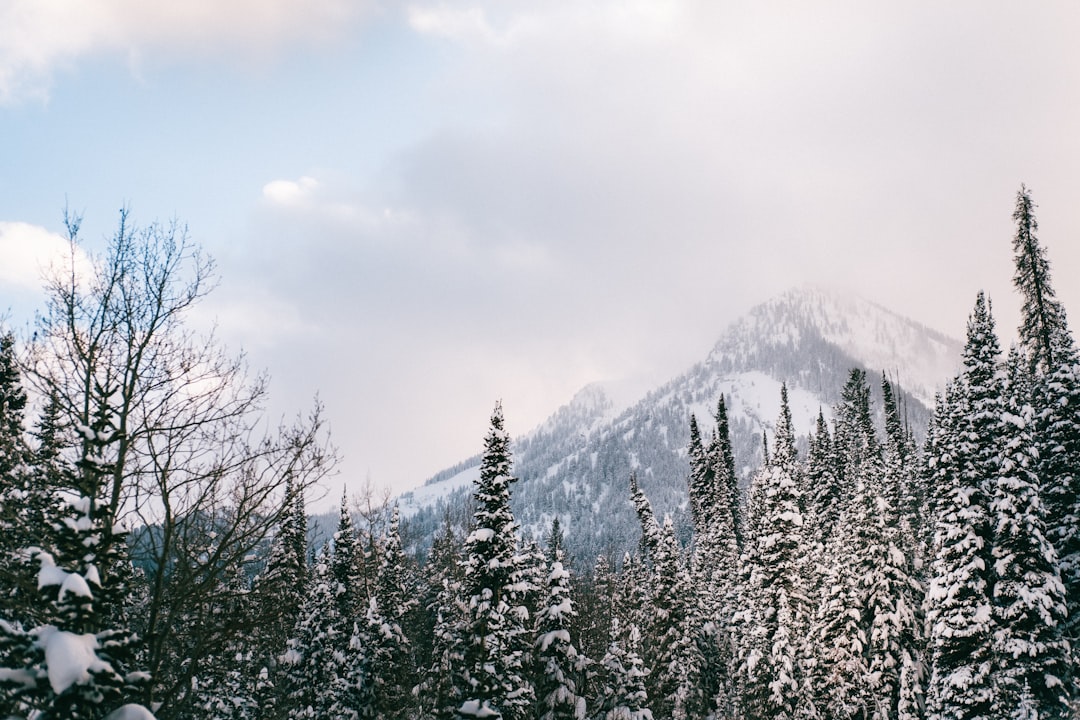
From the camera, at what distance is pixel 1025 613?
2259 cm

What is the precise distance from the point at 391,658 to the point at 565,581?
15545 millimetres

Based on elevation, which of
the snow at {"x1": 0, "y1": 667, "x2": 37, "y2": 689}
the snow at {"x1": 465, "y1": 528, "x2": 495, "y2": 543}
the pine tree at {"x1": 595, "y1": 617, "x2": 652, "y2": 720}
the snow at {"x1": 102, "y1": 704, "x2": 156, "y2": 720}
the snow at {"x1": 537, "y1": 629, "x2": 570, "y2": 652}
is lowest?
the pine tree at {"x1": 595, "y1": 617, "x2": 652, "y2": 720}

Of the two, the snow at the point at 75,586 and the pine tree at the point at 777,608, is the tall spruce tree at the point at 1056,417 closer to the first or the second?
the pine tree at the point at 777,608

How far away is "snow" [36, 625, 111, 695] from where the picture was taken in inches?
263

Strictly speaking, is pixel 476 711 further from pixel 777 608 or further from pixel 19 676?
pixel 777 608

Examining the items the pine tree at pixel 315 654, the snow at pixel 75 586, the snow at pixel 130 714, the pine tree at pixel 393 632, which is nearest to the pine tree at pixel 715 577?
the pine tree at pixel 393 632

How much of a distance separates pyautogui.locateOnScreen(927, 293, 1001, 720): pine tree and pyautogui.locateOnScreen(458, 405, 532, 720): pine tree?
1684 centimetres

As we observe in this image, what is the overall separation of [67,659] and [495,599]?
1842 centimetres

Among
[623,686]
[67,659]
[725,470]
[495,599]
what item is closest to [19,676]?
[67,659]

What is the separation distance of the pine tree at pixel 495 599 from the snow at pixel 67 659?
54.0 feet

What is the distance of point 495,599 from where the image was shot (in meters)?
23.8

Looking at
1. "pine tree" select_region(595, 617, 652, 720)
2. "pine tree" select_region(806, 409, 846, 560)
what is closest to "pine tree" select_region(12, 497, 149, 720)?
"pine tree" select_region(595, 617, 652, 720)

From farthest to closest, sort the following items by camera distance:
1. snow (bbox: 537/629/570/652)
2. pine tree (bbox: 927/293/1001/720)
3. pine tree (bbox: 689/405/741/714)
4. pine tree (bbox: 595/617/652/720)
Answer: pine tree (bbox: 689/405/741/714), pine tree (bbox: 595/617/652/720), snow (bbox: 537/629/570/652), pine tree (bbox: 927/293/1001/720)

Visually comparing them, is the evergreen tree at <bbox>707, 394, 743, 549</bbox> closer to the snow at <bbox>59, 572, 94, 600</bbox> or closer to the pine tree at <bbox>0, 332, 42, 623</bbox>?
the pine tree at <bbox>0, 332, 42, 623</bbox>
